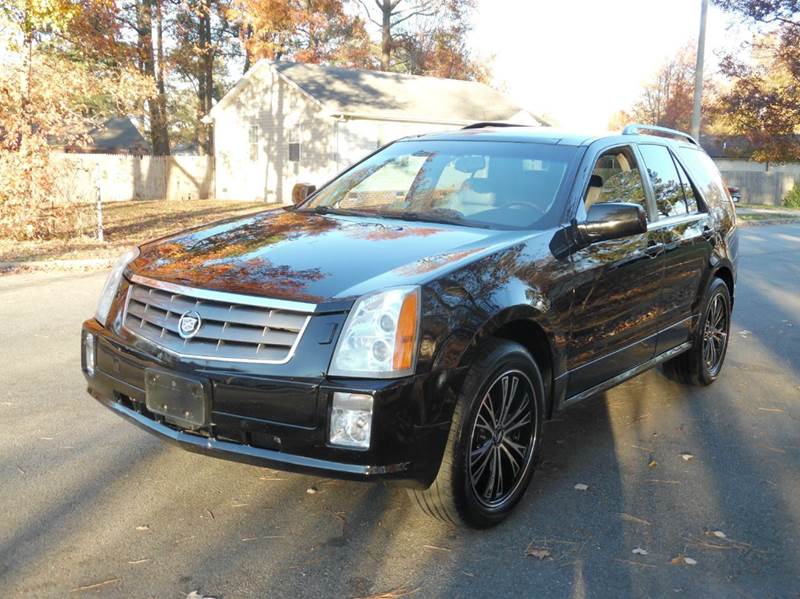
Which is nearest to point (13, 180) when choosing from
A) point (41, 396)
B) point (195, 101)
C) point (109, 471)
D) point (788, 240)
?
point (41, 396)

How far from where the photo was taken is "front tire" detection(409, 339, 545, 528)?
133 inches

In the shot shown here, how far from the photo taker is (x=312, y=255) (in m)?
3.68

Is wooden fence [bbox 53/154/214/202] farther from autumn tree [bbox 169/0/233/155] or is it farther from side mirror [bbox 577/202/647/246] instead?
side mirror [bbox 577/202/647/246]

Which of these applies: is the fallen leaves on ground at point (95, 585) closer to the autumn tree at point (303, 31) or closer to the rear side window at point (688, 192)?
the rear side window at point (688, 192)

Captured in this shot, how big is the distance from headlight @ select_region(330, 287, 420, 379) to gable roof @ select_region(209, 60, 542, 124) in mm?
24920

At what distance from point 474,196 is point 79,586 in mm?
2774

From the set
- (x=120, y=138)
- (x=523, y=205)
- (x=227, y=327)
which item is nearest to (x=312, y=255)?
(x=227, y=327)

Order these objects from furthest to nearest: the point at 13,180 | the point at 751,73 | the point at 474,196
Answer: the point at 751,73, the point at 13,180, the point at 474,196

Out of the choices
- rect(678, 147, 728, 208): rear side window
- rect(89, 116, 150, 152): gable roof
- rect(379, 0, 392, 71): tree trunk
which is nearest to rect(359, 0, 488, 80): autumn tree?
rect(379, 0, 392, 71): tree trunk

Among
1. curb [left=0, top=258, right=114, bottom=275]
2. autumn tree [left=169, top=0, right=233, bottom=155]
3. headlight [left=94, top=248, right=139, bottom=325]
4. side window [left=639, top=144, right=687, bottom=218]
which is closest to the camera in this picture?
headlight [left=94, top=248, right=139, bottom=325]

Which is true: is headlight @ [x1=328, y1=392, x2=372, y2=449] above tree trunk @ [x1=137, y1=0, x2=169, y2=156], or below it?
below

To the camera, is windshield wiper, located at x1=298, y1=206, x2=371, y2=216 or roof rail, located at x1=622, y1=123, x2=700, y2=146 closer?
windshield wiper, located at x1=298, y1=206, x2=371, y2=216

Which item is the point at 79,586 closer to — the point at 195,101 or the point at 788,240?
the point at 788,240

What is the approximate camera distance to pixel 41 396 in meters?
5.37
